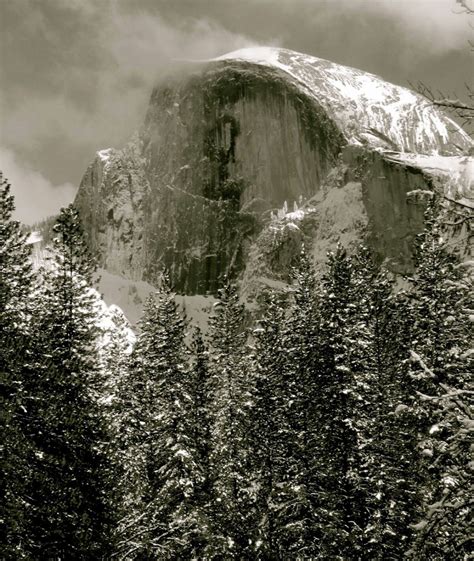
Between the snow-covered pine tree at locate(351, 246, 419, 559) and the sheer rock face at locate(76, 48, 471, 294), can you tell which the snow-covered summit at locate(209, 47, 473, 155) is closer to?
the sheer rock face at locate(76, 48, 471, 294)

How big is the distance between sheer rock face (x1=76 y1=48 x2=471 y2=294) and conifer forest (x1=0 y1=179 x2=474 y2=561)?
106m

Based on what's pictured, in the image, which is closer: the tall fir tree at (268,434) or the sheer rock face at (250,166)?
the tall fir tree at (268,434)

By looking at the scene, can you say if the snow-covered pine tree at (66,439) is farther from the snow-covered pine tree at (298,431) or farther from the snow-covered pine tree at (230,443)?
the snow-covered pine tree at (298,431)

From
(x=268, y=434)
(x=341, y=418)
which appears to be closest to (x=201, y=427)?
(x=268, y=434)

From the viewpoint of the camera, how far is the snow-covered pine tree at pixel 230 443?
24.9 metres

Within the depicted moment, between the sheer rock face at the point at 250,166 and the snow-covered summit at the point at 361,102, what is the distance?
1.19 ft

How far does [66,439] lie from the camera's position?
18906 mm

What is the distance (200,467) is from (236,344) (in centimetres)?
851

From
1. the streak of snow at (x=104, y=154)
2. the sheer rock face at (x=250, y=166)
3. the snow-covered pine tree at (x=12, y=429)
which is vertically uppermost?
the streak of snow at (x=104, y=154)

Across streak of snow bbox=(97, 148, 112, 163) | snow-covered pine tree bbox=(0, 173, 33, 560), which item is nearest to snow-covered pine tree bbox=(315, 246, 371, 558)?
snow-covered pine tree bbox=(0, 173, 33, 560)

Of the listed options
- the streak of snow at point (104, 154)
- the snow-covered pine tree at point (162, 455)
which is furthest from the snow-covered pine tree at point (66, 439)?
the streak of snow at point (104, 154)

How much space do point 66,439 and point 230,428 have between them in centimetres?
1161

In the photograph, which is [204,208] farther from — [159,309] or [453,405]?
[453,405]

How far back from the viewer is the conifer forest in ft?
Answer: 60.8
